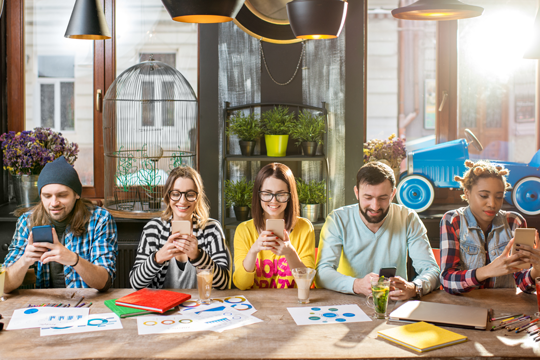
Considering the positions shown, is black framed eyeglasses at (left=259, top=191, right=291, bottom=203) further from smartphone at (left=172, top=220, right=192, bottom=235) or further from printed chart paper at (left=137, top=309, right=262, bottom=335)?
printed chart paper at (left=137, top=309, right=262, bottom=335)

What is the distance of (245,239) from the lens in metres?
2.27

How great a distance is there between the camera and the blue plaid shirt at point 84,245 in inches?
88.6

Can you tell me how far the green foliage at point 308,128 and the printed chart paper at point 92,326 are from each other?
6.47 ft

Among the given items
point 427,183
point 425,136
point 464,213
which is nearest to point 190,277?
point 464,213

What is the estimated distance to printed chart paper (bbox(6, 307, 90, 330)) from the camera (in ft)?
5.40

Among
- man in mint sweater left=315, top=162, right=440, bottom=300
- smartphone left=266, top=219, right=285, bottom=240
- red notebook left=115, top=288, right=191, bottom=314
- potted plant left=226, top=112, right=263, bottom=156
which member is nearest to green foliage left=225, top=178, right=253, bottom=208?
potted plant left=226, top=112, right=263, bottom=156

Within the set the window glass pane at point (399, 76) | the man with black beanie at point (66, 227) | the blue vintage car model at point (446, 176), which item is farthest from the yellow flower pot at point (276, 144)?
the man with black beanie at point (66, 227)

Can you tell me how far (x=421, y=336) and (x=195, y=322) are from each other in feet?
2.36

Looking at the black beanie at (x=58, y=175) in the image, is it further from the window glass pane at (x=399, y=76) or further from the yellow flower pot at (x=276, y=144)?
the window glass pane at (x=399, y=76)

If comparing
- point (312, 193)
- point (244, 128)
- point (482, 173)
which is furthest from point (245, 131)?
point (482, 173)

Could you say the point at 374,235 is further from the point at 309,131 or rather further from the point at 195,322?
the point at 309,131

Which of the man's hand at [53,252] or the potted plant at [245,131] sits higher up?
the potted plant at [245,131]

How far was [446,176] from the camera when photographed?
358 cm

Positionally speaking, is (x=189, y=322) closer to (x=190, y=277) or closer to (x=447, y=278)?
(x=190, y=277)
